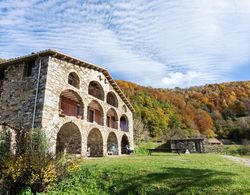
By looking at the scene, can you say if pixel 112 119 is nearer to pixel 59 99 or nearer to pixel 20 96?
pixel 59 99

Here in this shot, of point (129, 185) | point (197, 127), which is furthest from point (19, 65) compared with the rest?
point (197, 127)

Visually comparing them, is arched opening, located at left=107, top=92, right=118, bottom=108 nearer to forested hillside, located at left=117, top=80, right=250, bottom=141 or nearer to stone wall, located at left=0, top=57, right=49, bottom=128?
stone wall, located at left=0, top=57, right=49, bottom=128

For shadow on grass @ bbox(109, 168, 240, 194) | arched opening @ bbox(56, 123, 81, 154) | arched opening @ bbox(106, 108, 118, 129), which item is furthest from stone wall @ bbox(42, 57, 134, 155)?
shadow on grass @ bbox(109, 168, 240, 194)

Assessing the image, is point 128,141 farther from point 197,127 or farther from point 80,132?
point 197,127

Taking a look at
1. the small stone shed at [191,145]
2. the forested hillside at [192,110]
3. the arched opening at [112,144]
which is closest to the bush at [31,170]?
the arched opening at [112,144]

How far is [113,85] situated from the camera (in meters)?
24.9

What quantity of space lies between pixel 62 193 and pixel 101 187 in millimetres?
1534

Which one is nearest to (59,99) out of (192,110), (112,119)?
(112,119)

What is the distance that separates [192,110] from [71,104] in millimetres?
42762

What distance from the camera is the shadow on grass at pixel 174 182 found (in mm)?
8422

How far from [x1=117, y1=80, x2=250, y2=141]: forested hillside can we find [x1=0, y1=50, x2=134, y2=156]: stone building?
577 inches

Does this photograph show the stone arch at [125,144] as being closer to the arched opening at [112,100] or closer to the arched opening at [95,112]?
the arched opening at [112,100]

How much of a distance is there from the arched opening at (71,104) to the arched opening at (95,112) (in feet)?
5.70

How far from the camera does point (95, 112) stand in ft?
74.5
